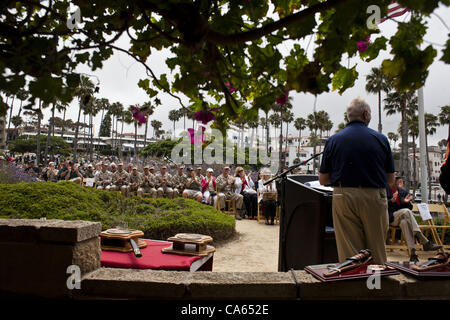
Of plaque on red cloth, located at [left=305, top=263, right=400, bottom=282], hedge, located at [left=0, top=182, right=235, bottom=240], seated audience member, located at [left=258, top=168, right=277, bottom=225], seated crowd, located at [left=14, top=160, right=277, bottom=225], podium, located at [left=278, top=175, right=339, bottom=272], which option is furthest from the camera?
seated crowd, located at [left=14, top=160, right=277, bottom=225]

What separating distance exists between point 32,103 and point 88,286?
108 cm

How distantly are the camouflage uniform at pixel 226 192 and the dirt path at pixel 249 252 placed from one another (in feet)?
5.11

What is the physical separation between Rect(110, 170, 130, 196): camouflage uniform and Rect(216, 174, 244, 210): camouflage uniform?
327 centimetres

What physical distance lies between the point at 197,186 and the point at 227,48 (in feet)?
30.1

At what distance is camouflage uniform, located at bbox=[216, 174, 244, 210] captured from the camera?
10.1 meters

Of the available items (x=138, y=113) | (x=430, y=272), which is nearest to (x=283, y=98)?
(x=138, y=113)

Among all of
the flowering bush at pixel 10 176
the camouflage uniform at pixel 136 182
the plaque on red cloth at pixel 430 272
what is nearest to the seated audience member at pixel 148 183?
the camouflage uniform at pixel 136 182

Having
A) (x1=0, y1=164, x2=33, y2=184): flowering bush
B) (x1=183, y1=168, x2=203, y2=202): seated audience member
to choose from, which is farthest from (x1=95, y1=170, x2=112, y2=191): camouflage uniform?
(x1=183, y1=168, x2=203, y2=202): seated audience member

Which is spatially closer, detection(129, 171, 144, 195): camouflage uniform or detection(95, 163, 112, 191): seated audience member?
detection(129, 171, 144, 195): camouflage uniform

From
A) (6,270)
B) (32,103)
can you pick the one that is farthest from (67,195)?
(32,103)

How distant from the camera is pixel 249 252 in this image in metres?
6.15

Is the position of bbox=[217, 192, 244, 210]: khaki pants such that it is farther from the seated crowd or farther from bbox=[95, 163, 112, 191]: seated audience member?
bbox=[95, 163, 112, 191]: seated audience member

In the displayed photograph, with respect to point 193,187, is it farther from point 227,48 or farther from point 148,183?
point 227,48

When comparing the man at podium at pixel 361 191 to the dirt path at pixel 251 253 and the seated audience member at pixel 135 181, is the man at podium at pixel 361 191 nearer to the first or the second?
the dirt path at pixel 251 253
